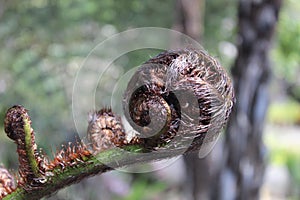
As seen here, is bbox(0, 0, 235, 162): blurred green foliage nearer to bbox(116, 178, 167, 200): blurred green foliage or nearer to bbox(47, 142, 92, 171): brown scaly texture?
bbox(116, 178, 167, 200): blurred green foliage

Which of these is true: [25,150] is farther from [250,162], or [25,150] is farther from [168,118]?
[250,162]

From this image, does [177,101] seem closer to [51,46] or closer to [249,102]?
[249,102]

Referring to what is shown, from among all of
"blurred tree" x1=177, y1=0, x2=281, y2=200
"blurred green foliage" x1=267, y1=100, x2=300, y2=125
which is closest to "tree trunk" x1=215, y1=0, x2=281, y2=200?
"blurred tree" x1=177, y1=0, x2=281, y2=200

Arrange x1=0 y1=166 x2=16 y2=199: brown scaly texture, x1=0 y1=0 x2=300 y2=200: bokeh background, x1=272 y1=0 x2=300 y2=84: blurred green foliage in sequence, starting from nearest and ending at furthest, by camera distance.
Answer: x1=0 y1=166 x2=16 y2=199: brown scaly texture < x1=0 y1=0 x2=300 y2=200: bokeh background < x1=272 y1=0 x2=300 y2=84: blurred green foliage

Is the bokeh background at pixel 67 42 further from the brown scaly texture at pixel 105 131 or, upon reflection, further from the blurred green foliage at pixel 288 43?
the brown scaly texture at pixel 105 131

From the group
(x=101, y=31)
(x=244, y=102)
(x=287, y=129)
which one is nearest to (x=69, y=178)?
(x=244, y=102)

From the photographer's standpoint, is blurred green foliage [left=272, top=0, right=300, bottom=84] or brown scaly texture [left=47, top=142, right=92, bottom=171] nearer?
brown scaly texture [left=47, top=142, right=92, bottom=171]

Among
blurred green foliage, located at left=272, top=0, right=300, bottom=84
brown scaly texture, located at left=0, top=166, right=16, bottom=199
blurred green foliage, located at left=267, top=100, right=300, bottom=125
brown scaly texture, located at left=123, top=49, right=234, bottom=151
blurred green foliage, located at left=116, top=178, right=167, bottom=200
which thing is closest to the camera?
brown scaly texture, located at left=123, top=49, right=234, bottom=151
